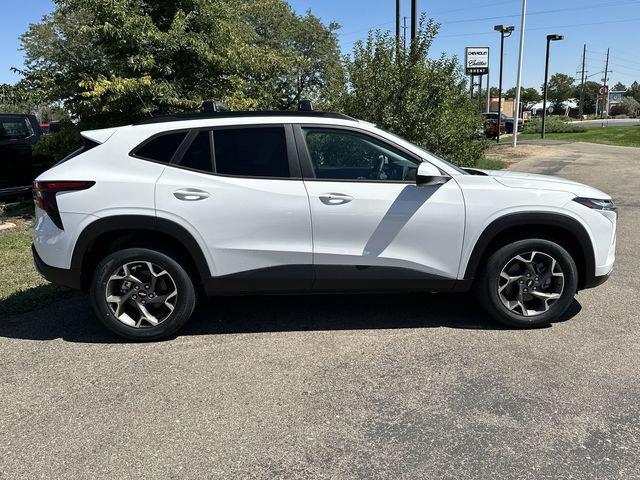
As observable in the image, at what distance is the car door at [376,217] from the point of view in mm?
4160

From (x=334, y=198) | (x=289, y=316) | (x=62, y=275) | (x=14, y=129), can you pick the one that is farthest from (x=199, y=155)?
(x=14, y=129)

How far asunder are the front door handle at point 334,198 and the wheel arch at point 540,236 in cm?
107

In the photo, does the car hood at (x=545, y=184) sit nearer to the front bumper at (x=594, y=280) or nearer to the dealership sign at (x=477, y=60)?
the front bumper at (x=594, y=280)

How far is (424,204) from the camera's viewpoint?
4.19 metres

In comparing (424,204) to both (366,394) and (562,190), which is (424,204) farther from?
(366,394)

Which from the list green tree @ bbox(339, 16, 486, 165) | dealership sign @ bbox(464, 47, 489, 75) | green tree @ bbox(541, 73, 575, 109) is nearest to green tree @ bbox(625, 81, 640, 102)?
green tree @ bbox(541, 73, 575, 109)

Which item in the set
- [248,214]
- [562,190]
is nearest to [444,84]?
[562,190]

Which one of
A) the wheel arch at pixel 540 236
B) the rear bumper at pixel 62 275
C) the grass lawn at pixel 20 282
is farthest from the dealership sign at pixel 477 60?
the rear bumper at pixel 62 275

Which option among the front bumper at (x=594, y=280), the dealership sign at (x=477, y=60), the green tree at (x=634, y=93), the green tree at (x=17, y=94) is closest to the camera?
the front bumper at (x=594, y=280)

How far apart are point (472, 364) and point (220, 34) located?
24.4 feet

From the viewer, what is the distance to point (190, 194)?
4.14 m

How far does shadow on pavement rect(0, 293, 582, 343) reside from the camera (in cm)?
457

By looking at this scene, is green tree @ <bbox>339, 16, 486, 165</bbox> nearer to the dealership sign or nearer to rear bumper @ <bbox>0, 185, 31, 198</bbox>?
rear bumper @ <bbox>0, 185, 31, 198</bbox>

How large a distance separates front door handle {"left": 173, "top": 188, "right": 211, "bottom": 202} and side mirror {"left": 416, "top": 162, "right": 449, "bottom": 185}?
5.12 feet
